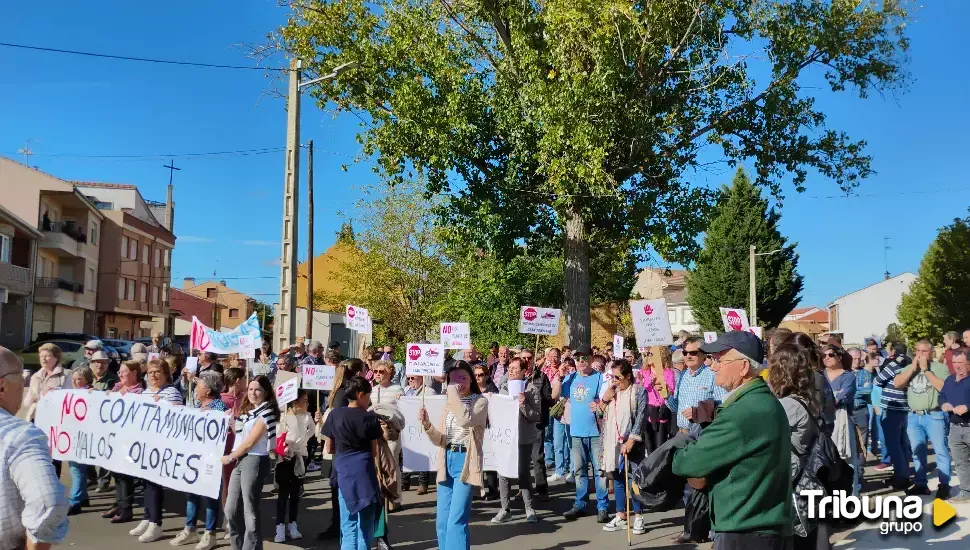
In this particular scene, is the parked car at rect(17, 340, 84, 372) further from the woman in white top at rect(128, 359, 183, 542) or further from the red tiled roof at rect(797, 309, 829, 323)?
the red tiled roof at rect(797, 309, 829, 323)

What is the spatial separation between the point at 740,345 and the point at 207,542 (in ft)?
20.9

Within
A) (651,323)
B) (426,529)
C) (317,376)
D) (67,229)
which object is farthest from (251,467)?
(67,229)

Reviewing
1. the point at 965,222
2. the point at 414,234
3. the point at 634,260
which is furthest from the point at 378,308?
the point at 965,222

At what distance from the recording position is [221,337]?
517 inches

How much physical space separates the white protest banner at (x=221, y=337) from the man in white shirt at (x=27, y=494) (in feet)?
31.7

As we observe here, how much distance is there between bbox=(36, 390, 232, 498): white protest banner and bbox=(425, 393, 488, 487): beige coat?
2099 millimetres

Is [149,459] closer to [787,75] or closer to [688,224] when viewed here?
[688,224]

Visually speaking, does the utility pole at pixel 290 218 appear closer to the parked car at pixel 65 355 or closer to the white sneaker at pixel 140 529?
the white sneaker at pixel 140 529

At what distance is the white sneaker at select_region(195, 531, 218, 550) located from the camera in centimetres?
831

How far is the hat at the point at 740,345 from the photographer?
411 centimetres

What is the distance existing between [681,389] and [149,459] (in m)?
5.83

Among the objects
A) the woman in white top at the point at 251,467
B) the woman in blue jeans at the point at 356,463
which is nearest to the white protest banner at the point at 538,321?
the woman in white top at the point at 251,467

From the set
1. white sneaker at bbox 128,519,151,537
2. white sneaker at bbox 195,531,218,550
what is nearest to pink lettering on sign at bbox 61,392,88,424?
white sneaker at bbox 128,519,151,537

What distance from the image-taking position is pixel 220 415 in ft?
26.0
